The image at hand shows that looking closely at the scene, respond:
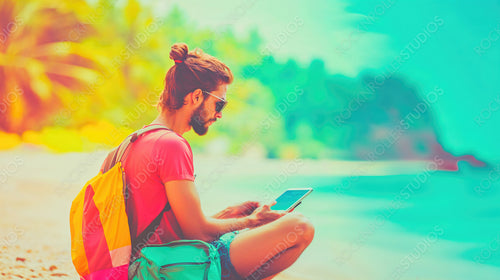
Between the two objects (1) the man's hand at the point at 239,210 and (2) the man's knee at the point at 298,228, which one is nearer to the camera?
(2) the man's knee at the point at 298,228

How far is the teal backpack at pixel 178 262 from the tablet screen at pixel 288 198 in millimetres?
340

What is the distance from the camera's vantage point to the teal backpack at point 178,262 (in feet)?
5.29

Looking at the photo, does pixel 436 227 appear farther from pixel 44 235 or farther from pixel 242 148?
pixel 44 235

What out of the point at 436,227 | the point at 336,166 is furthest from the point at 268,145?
the point at 436,227

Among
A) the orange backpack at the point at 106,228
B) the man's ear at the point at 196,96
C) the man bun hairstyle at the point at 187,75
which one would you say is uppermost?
the man bun hairstyle at the point at 187,75

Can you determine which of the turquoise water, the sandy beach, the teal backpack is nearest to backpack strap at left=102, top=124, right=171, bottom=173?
the teal backpack

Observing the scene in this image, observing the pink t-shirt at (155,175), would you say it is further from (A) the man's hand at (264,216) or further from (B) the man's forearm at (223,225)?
(A) the man's hand at (264,216)

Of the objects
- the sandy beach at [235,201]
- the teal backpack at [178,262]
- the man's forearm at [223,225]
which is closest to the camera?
the teal backpack at [178,262]

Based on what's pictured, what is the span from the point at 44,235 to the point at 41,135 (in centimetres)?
183

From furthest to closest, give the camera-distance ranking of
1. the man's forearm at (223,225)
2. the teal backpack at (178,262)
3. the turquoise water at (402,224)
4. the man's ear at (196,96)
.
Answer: the turquoise water at (402,224) → the man's ear at (196,96) → the man's forearm at (223,225) → the teal backpack at (178,262)

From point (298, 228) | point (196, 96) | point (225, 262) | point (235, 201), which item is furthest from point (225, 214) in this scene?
point (235, 201)

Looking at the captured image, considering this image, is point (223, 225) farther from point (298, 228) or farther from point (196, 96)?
point (196, 96)

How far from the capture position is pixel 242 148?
17.7 feet

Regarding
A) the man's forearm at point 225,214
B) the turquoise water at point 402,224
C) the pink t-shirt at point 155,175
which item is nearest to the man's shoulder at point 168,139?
the pink t-shirt at point 155,175
